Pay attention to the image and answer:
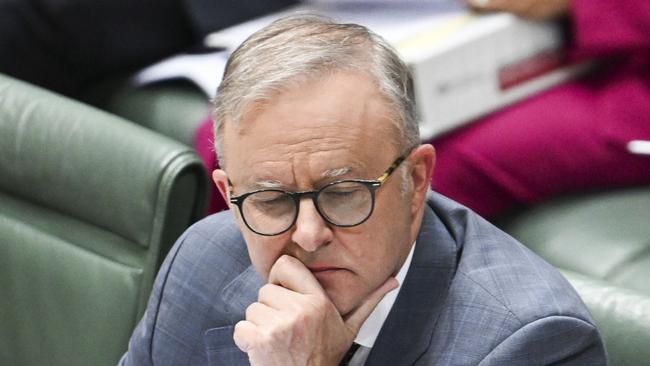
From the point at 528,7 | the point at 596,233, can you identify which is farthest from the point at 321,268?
the point at 528,7

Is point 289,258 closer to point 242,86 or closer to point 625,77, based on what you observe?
point 242,86

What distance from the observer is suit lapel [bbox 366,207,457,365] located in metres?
1.24

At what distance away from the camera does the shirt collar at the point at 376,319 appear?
129cm

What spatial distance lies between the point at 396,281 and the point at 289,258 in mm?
112

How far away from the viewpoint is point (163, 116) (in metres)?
2.51

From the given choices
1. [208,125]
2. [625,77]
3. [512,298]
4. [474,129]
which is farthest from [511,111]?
[512,298]

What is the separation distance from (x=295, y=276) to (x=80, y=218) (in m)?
0.58

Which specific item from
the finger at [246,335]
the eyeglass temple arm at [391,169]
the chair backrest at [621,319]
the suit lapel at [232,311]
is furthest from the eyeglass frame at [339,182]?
the chair backrest at [621,319]

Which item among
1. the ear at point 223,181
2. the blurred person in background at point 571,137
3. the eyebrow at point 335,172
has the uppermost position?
the eyebrow at point 335,172

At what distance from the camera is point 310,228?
1.16 meters

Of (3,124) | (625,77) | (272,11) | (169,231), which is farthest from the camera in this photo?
(272,11)

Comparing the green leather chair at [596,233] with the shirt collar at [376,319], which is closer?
the shirt collar at [376,319]

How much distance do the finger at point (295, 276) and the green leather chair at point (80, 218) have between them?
40cm

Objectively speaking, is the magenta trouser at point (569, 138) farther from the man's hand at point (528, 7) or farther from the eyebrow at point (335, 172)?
the eyebrow at point (335, 172)
